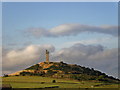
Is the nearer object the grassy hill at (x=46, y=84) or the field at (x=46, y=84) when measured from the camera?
the field at (x=46, y=84)

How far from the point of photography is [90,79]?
7092 inches

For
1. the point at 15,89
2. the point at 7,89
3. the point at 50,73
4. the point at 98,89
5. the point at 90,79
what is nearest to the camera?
the point at 7,89

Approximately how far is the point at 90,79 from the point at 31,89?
82932mm

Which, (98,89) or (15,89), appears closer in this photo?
(15,89)

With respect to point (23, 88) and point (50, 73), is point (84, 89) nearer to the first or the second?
point (23, 88)

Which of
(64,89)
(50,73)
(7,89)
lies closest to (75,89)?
(64,89)

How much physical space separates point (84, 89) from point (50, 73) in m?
88.1

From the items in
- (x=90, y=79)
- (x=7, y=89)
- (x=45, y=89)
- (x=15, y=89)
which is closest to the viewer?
(x=7, y=89)

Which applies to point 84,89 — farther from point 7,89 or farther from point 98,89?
point 7,89

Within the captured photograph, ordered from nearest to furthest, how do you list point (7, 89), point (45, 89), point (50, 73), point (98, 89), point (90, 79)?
point (7, 89) → point (45, 89) → point (98, 89) → point (90, 79) → point (50, 73)

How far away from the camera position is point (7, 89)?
9400 centimetres

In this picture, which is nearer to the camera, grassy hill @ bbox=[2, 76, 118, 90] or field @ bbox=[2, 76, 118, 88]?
field @ bbox=[2, 76, 118, 88]

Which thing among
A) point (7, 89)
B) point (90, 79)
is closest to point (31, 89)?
point (7, 89)

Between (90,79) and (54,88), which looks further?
(90,79)
